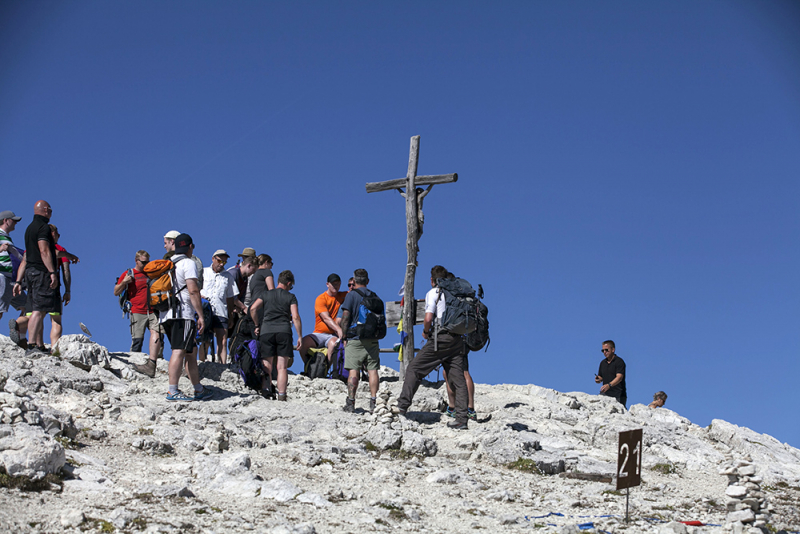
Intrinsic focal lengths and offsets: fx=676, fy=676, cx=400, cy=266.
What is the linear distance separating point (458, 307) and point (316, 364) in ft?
13.1

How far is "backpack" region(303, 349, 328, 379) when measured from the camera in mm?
12445

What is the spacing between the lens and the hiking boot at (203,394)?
955 cm

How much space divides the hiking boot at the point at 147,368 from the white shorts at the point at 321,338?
3.03 m

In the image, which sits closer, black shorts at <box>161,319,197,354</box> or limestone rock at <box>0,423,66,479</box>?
limestone rock at <box>0,423,66,479</box>

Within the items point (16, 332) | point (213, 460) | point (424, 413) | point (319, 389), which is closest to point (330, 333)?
point (319, 389)

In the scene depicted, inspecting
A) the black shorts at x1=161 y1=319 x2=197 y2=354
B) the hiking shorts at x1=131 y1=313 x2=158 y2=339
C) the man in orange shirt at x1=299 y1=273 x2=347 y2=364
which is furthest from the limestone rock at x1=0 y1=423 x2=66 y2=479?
the hiking shorts at x1=131 y1=313 x2=158 y2=339

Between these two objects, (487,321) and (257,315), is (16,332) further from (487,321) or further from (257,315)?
(487,321)

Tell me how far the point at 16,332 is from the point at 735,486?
10341 millimetres

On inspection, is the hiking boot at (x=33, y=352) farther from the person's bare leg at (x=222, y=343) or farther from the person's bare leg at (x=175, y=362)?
the person's bare leg at (x=222, y=343)

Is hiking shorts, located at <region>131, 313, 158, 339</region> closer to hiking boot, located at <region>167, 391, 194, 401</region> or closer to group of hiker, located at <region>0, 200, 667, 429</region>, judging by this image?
group of hiker, located at <region>0, 200, 667, 429</region>

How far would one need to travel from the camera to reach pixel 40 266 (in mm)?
9781

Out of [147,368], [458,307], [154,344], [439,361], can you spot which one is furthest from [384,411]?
[154,344]

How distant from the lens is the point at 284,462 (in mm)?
7379

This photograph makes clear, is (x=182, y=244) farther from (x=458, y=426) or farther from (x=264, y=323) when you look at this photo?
(x=458, y=426)
